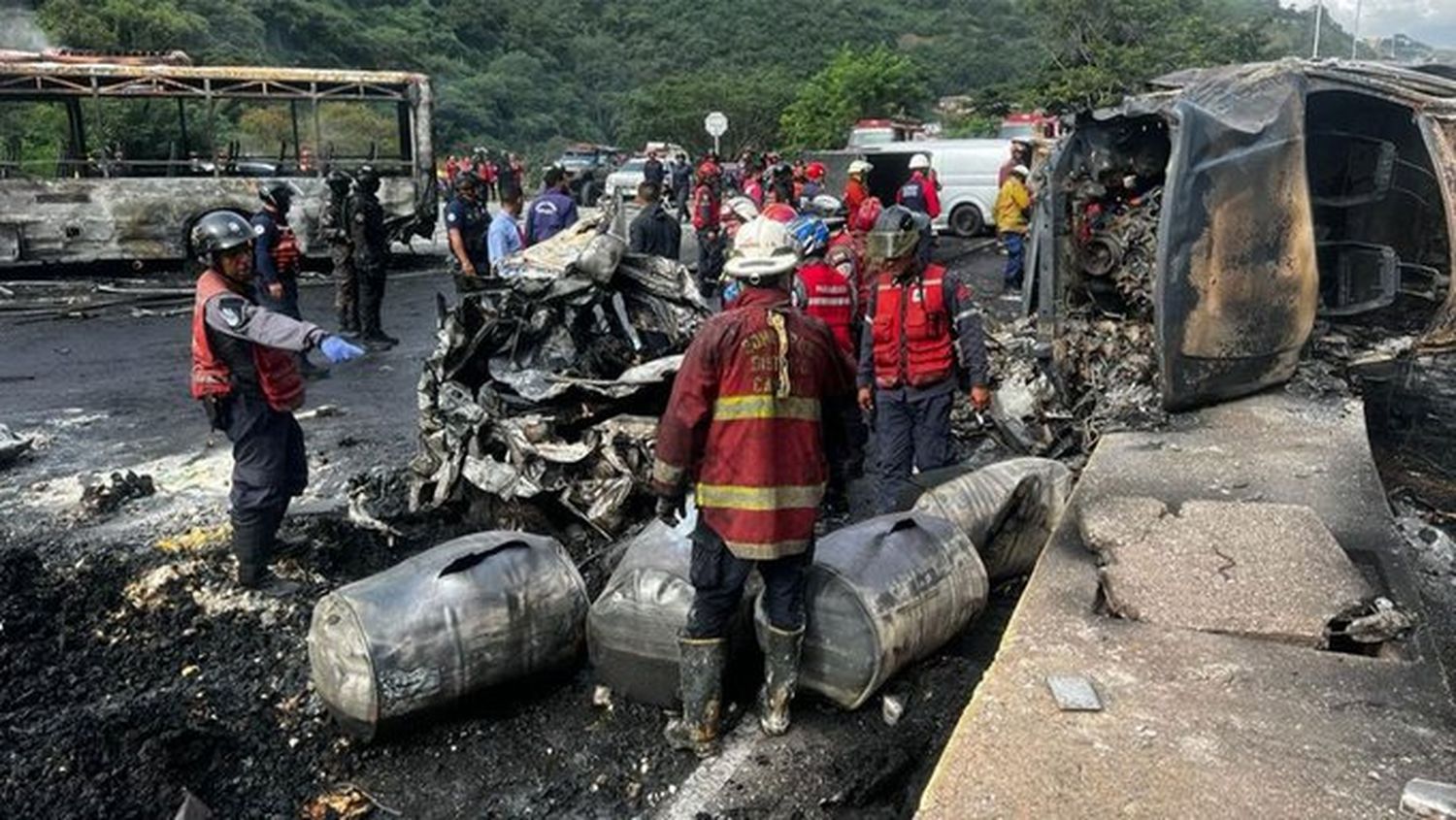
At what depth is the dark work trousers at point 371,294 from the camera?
9.38 meters

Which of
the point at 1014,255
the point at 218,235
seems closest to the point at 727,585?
the point at 218,235

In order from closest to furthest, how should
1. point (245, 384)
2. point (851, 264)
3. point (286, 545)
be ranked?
point (245, 384) < point (286, 545) < point (851, 264)

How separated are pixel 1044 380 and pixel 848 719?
362cm

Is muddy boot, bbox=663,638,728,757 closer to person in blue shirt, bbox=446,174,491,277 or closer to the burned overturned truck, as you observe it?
the burned overturned truck

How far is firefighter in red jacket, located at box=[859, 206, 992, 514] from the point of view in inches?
181

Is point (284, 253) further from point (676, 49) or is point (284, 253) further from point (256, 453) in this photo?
point (676, 49)

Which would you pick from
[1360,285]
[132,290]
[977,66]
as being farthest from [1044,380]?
[977,66]

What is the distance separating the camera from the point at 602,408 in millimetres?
5129

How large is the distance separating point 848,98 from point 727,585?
39802 mm

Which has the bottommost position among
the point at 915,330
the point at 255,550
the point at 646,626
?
the point at 255,550

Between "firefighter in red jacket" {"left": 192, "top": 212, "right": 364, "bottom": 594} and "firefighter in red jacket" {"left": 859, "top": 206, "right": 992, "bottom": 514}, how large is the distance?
2.18 metres

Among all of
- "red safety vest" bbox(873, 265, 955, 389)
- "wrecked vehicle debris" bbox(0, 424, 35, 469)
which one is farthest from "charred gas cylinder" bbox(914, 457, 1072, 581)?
"wrecked vehicle debris" bbox(0, 424, 35, 469)

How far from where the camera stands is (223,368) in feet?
14.4

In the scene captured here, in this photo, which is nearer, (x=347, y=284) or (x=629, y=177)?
(x=347, y=284)
